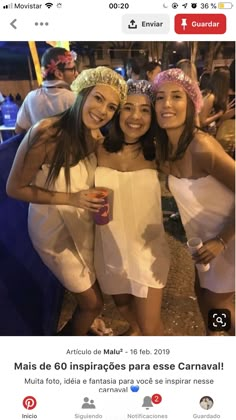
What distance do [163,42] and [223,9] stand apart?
0.10 m

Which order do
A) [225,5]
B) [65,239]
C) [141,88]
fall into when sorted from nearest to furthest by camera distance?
[225,5], [141,88], [65,239]

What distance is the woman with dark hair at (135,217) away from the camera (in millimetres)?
647

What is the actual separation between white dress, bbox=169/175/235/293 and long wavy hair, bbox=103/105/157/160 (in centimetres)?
7

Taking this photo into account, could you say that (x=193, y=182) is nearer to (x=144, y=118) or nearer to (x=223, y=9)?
(x=144, y=118)

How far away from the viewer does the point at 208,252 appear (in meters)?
0.63

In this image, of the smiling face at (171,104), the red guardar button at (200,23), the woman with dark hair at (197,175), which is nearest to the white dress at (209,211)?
the woman with dark hair at (197,175)

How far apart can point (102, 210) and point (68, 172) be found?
0.35 ft

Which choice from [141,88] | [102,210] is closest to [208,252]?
[102,210]
